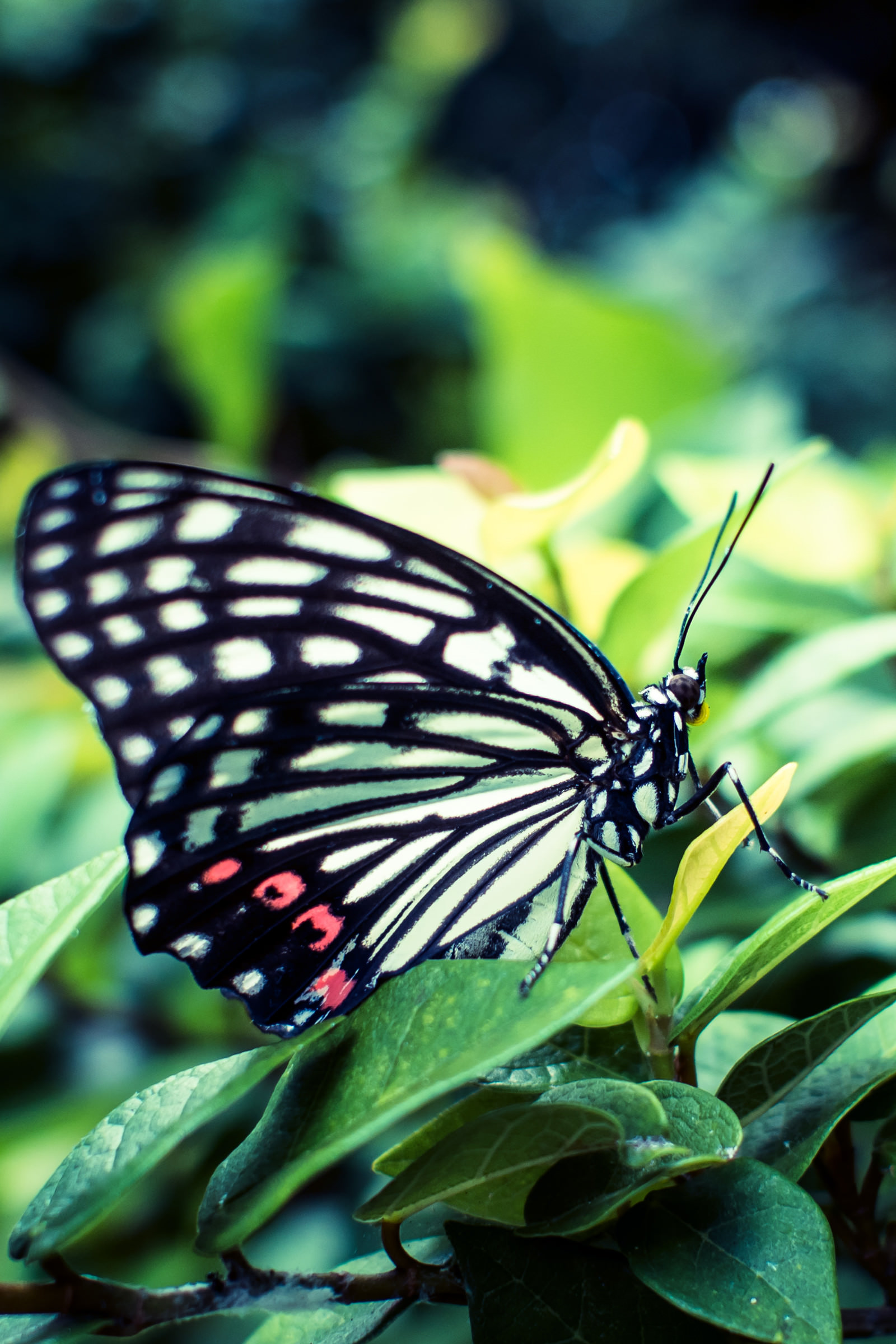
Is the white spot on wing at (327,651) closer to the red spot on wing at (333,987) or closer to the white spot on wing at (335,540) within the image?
the white spot on wing at (335,540)

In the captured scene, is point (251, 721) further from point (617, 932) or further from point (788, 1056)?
point (788, 1056)

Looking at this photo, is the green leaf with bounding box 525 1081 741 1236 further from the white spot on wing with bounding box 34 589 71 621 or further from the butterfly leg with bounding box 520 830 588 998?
the white spot on wing with bounding box 34 589 71 621

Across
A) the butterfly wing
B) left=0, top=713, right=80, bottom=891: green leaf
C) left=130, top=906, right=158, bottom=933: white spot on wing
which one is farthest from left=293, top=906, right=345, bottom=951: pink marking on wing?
left=0, top=713, right=80, bottom=891: green leaf

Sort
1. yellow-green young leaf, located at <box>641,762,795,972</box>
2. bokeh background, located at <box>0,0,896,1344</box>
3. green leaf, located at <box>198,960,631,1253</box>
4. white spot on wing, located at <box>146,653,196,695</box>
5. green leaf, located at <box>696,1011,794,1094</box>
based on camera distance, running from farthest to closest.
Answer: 1. bokeh background, located at <box>0,0,896,1344</box>
2. white spot on wing, located at <box>146,653,196,695</box>
3. green leaf, located at <box>696,1011,794,1094</box>
4. yellow-green young leaf, located at <box>641,762,795,972</box>
5. green leaf, located at <box>198,960,631,1253</box>

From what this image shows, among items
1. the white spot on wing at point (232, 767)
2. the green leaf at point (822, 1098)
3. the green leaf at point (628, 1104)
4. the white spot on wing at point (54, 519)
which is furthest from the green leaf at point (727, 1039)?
the white spot on wing at point (54, 519)

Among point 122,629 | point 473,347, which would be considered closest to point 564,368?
point 122,629

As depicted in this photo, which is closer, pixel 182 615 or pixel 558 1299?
pixel 558 1299
